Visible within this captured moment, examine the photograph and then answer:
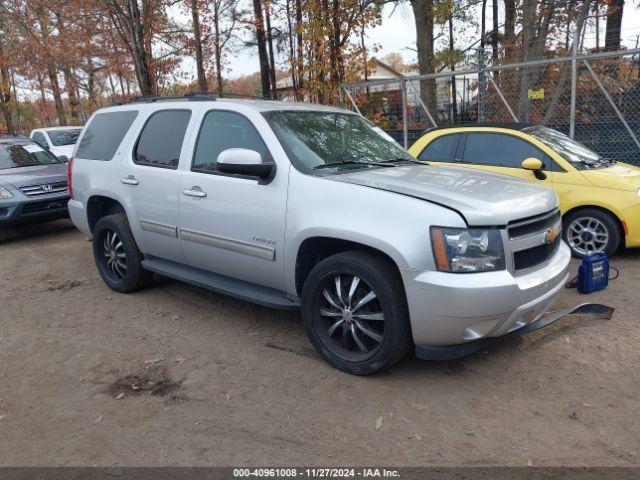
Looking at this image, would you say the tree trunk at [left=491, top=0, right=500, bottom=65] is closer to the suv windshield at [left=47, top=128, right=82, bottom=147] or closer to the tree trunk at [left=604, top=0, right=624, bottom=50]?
the tree trunk at [left=604, top=0, right=624, bottom=50]

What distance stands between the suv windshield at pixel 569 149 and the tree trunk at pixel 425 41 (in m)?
7.24

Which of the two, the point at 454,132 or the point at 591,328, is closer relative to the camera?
the point at 591,328

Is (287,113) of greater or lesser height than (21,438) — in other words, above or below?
above

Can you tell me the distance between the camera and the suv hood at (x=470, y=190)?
338 centimetres

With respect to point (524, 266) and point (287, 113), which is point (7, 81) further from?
point (524, 266)

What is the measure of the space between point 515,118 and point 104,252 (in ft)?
26.4

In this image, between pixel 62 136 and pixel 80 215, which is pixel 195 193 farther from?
pixel 62 136

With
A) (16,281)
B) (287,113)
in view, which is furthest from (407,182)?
(16,281)

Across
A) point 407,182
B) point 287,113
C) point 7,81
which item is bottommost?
point 407,182

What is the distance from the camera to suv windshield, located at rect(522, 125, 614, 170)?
6.63 m

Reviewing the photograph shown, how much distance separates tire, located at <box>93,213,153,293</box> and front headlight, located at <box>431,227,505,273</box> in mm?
3369

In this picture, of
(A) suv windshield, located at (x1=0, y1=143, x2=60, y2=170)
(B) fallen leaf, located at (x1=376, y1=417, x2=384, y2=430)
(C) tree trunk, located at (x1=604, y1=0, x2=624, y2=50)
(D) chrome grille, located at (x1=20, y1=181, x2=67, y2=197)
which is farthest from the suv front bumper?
(C) tree trunk, located at (x1=604, y1=0, x2=624, y2=50)

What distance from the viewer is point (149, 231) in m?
5.14

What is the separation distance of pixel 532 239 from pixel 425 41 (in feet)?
44.0
